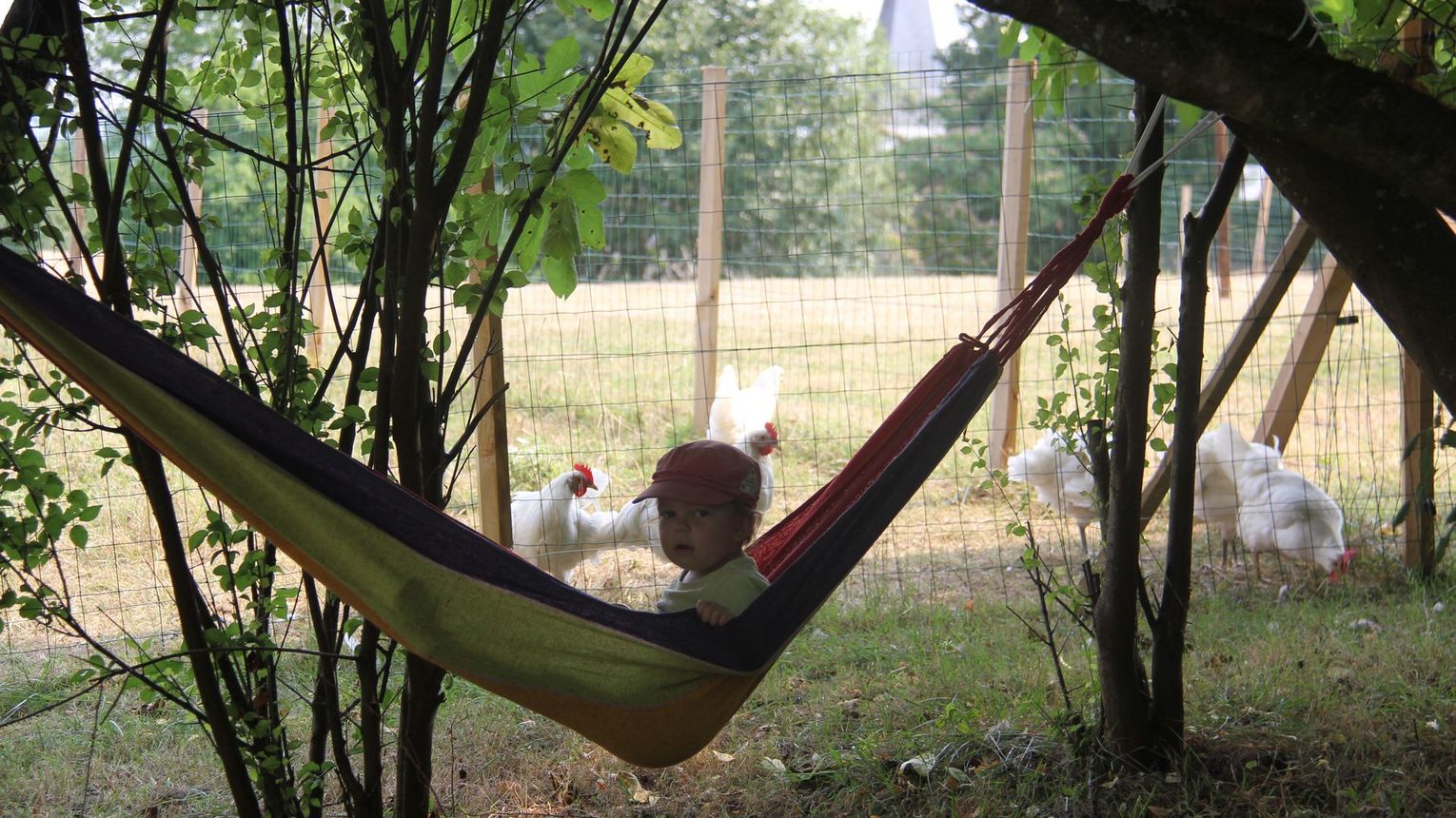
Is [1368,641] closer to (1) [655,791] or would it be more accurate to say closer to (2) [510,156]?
(1) [655,791]

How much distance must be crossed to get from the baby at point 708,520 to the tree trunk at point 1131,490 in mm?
692

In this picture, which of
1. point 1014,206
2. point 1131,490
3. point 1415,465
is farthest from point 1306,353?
point 1131,490

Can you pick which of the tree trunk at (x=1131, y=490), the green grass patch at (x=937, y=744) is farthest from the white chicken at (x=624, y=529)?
the tree trunk at (x=1131, y=490)

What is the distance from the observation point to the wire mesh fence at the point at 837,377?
3.70m

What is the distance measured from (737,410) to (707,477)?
8.11 ft

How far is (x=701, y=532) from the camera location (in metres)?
1.82

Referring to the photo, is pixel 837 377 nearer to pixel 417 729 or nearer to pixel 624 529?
pixel 624 529

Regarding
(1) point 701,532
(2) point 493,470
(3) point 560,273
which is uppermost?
(3) point 560,273

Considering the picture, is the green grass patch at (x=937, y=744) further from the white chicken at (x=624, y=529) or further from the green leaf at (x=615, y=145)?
the green leaf at (x=615, y=145)

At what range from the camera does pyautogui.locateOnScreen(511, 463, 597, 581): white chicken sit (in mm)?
3504

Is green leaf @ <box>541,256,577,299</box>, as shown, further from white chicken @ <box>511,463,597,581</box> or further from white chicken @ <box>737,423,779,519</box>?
white chicken @ <box>737,423,779,519</box>

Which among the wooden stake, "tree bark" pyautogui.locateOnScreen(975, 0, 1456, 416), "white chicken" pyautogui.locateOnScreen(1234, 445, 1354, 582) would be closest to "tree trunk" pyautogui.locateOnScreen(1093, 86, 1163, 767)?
"tree bark" pyautogui.locateOnScreen(975, 0, 1456, 416)

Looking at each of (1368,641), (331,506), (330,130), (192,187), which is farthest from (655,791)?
(192,187)

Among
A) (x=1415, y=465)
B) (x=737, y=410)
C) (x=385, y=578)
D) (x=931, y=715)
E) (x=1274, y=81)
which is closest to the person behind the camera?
(x=1274, y=81)
